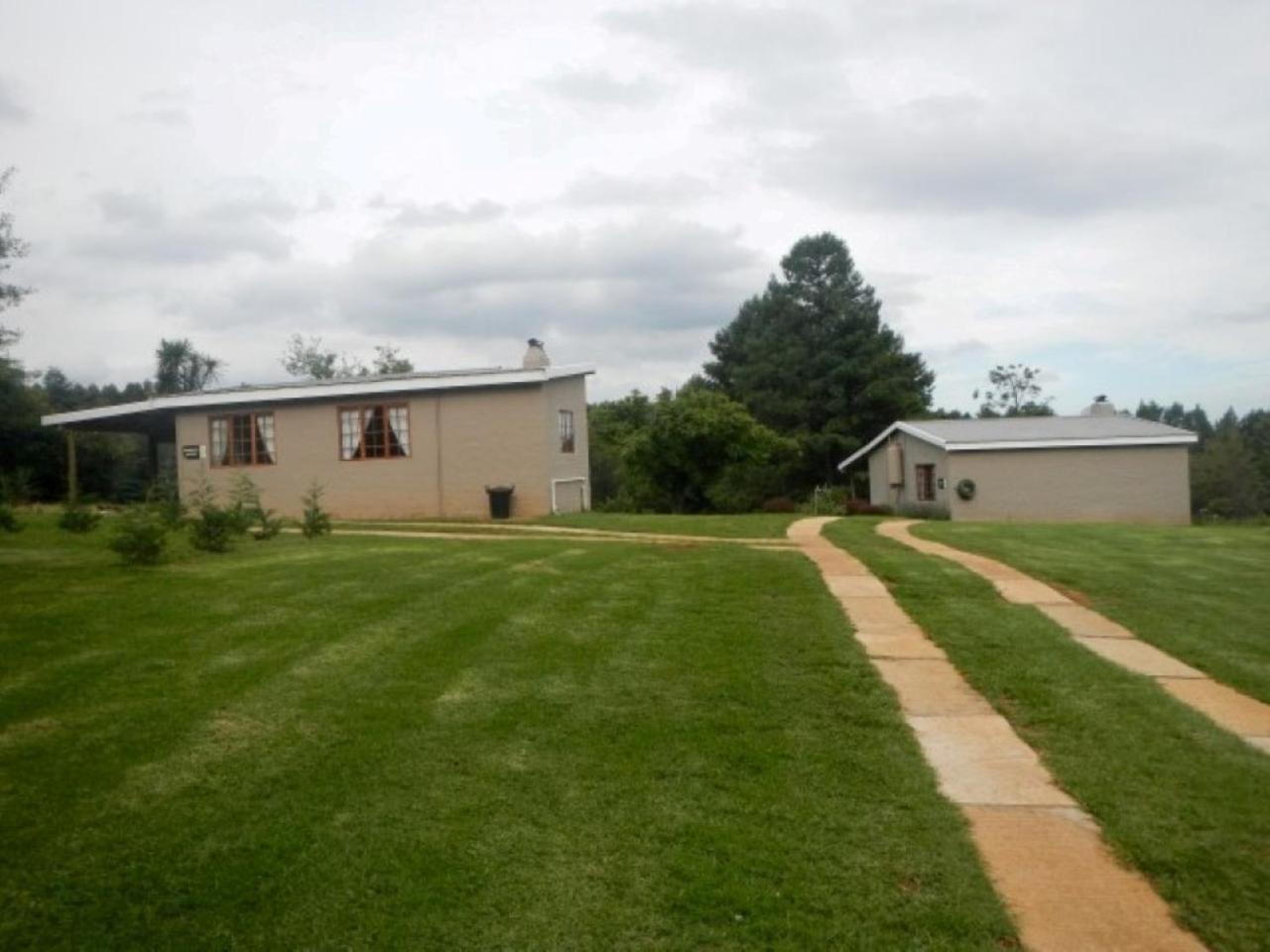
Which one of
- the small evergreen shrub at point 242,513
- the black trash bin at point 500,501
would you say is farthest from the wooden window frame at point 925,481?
the small evergreen shrub at point 242,513

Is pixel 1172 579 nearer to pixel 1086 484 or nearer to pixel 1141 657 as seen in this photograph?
pixel 1141 657

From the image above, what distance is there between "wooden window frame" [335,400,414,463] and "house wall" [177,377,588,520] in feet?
0.15

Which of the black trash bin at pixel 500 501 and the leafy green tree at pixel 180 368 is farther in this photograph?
the leafy green tree at pixel 180 368

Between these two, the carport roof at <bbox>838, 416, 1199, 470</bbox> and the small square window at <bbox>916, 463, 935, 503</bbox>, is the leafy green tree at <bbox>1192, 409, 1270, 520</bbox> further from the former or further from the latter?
the small square window at <bbox>916, 463, 935, 503</bbox>

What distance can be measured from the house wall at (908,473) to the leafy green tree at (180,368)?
3728 centimetres

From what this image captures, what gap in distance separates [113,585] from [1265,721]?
8465 millimetres

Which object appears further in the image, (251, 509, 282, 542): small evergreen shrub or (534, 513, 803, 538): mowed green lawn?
(534, 513, 803, 538): mowed green lawn

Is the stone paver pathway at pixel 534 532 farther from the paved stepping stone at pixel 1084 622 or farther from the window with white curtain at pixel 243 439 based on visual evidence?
the paved stepping stone at pixel 1084 622

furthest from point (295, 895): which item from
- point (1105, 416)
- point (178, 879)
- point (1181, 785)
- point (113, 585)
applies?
point (1105, 416)

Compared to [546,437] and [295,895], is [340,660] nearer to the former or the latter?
[295,895]

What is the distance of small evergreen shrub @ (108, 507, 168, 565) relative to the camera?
1005cm

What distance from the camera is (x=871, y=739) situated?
522cm

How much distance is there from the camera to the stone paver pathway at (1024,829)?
11.1 feet

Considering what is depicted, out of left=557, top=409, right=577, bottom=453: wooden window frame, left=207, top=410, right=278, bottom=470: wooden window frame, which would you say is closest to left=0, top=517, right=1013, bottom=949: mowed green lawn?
left=557, top=409, right=577, bottom=453: wooden window frame
